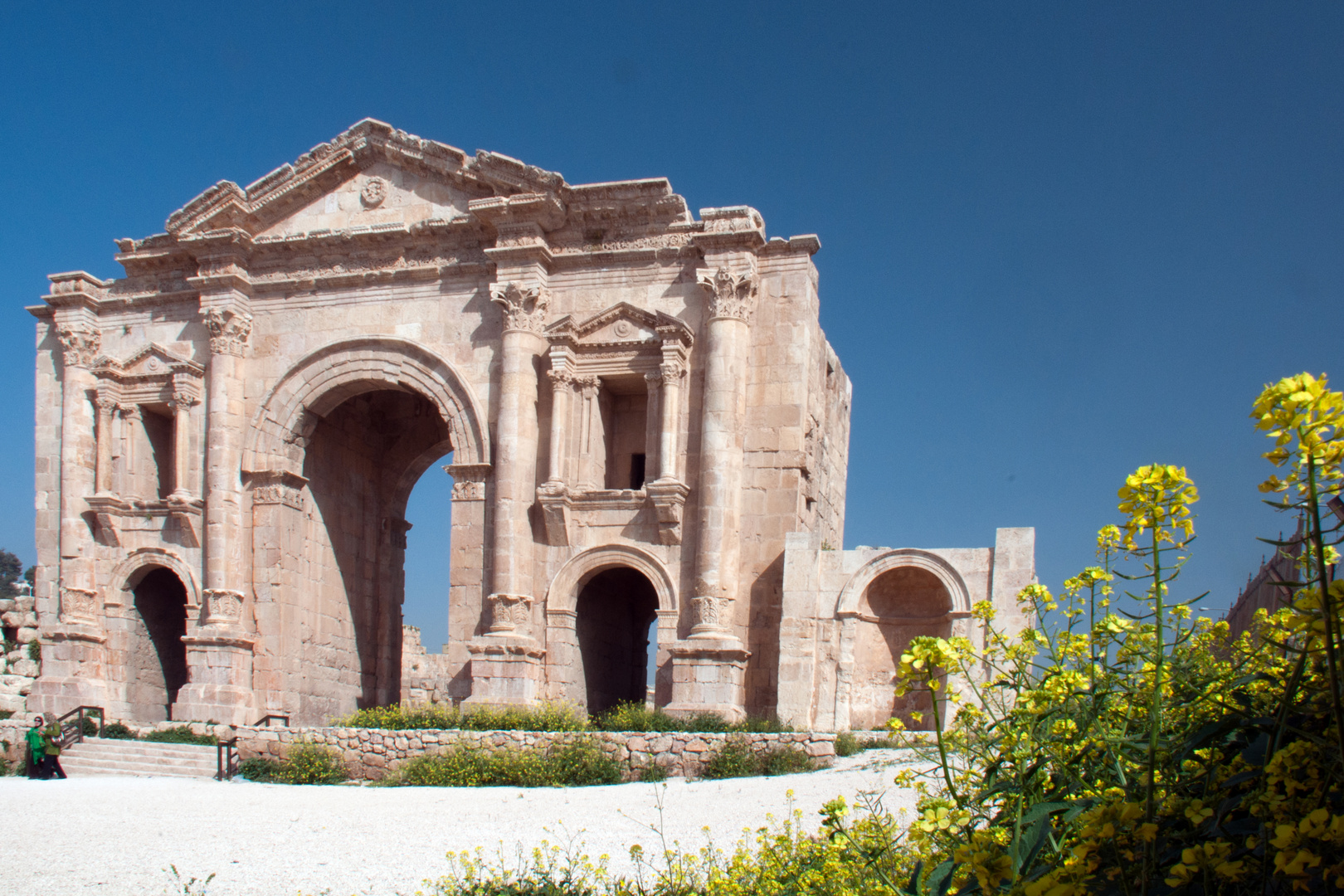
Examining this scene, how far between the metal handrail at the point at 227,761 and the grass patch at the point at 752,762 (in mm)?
6804

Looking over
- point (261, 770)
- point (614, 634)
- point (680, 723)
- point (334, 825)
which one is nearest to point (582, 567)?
point (680, 723)

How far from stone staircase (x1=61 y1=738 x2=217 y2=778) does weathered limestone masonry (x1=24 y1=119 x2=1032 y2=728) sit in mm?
1468

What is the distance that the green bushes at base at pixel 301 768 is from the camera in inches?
576

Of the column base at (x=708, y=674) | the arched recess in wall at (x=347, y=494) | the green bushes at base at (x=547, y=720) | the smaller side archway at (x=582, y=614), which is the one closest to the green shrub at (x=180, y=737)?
the arched recess in wall at (x=347, y=494)

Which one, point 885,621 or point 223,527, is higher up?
point 223,527

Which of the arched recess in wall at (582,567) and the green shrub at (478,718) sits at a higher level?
the arched recess in wall at (582,567)

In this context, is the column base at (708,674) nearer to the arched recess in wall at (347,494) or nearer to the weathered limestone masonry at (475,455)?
the weathered limestone masonry at (475,455)

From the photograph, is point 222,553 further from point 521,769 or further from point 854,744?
point 854,744

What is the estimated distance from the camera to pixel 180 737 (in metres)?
17.1

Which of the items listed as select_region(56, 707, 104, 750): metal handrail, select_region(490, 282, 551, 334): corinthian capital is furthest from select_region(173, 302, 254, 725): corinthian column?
select_region(490, 282, 551, 334): corinthian capital

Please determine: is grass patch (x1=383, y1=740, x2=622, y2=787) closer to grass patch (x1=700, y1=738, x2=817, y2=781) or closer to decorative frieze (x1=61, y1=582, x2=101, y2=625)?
grass patch (x1=700, y1=738, x2=817, y2=781)

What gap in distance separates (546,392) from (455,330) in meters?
2.06

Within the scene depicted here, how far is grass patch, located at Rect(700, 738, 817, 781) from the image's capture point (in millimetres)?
13117

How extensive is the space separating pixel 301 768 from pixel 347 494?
26.6 feet
